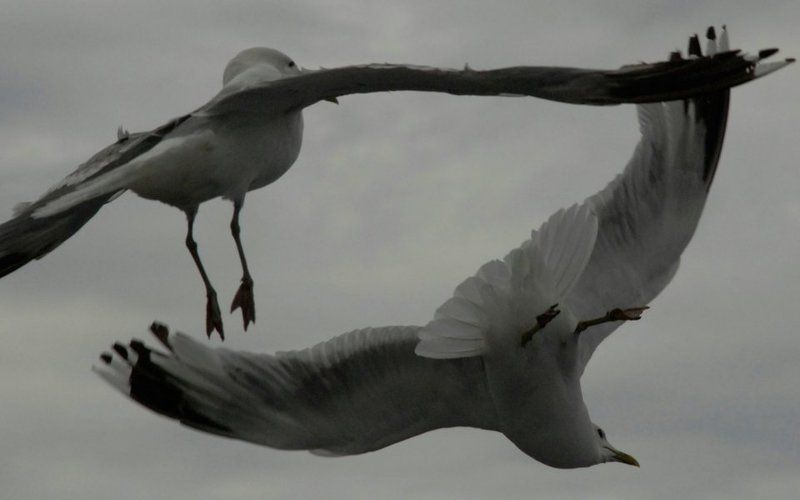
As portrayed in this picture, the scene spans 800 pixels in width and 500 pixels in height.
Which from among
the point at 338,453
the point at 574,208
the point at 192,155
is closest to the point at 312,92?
the point at 192,155

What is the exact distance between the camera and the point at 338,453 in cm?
993

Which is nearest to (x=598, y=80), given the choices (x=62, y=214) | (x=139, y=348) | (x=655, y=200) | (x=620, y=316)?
(x=620, y=316)

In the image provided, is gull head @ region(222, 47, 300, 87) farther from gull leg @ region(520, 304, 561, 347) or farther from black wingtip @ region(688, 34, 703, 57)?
black wingtip @ region(688, 34, 703, 57)

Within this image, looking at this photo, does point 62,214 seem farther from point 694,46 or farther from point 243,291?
point 694,46

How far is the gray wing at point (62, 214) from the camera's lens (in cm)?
849

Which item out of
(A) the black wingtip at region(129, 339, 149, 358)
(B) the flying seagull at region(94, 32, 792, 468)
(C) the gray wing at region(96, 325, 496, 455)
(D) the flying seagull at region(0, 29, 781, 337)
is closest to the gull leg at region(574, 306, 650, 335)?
(B) the flying seagull at region(94, 32, 792, 468)

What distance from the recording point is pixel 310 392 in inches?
Result: 388

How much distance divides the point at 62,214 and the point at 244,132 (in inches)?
44.6

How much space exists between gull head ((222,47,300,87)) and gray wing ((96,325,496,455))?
4.80 feet

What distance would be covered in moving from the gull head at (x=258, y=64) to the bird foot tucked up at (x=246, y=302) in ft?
2.71

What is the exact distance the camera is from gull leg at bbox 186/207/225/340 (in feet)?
29.3

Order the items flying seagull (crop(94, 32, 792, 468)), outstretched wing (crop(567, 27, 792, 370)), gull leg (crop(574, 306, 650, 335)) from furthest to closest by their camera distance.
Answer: outstretched wing (crop(567, 27, 792, 370)) < flying seagull (crop(94, 32, 792, 468)) < gull leg (crop(574, 306, 650, 335))

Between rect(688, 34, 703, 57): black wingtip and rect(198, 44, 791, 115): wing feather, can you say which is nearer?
rect(198, 44, 791, 115): wing feather

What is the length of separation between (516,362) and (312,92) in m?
1.67
